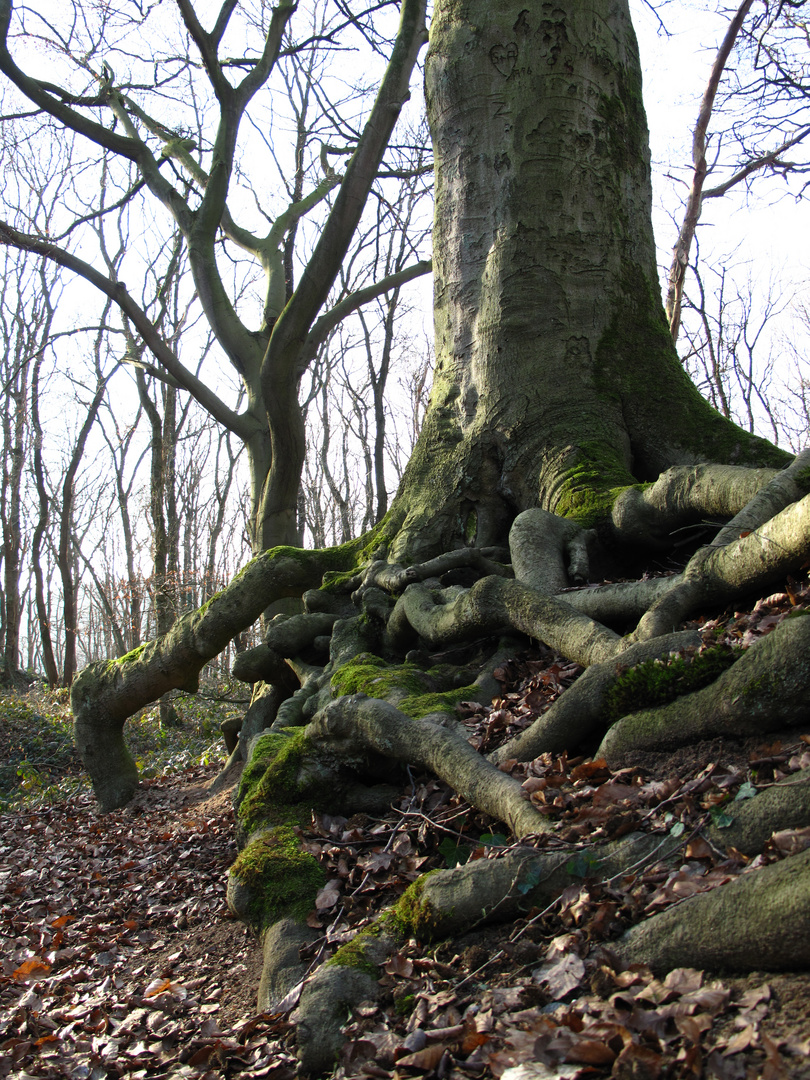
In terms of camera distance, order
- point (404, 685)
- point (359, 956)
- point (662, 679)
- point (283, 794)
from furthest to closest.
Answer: point (404, 685)
point (283, 794)
point (662, 679)
point (359, 956)

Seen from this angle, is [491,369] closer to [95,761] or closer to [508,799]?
[508,799]

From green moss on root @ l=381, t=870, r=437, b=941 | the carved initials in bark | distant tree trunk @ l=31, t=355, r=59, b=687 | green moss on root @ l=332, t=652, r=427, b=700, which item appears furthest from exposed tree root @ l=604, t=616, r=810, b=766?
distant tree trunk @ l=31, t=355, r=59, b=687

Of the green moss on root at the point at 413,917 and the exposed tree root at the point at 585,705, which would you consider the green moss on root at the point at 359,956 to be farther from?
the exposed tree root at the point at 585,705

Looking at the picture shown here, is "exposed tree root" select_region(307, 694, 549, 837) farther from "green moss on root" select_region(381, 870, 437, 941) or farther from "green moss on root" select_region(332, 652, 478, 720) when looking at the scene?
"green moss on root" select_region(381, 870, 437, 941)

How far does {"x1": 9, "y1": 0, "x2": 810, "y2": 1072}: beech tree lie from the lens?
254 cm

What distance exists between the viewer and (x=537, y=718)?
11.1 ft

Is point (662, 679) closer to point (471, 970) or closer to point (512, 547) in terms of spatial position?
point (471, 970)

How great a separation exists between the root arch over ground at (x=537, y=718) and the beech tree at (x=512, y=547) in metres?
0.01

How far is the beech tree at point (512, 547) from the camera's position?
2537mm

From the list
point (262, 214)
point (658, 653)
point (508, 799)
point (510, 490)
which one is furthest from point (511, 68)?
point (262, 214)

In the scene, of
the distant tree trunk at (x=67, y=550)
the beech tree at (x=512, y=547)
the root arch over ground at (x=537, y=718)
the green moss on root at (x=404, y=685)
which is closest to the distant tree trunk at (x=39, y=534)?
the distant tree trunk at (x=67, y=550)

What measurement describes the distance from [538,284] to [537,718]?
3.67m

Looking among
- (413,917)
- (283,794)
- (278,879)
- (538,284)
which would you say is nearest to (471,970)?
(413,917)

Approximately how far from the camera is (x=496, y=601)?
408 centimetres
